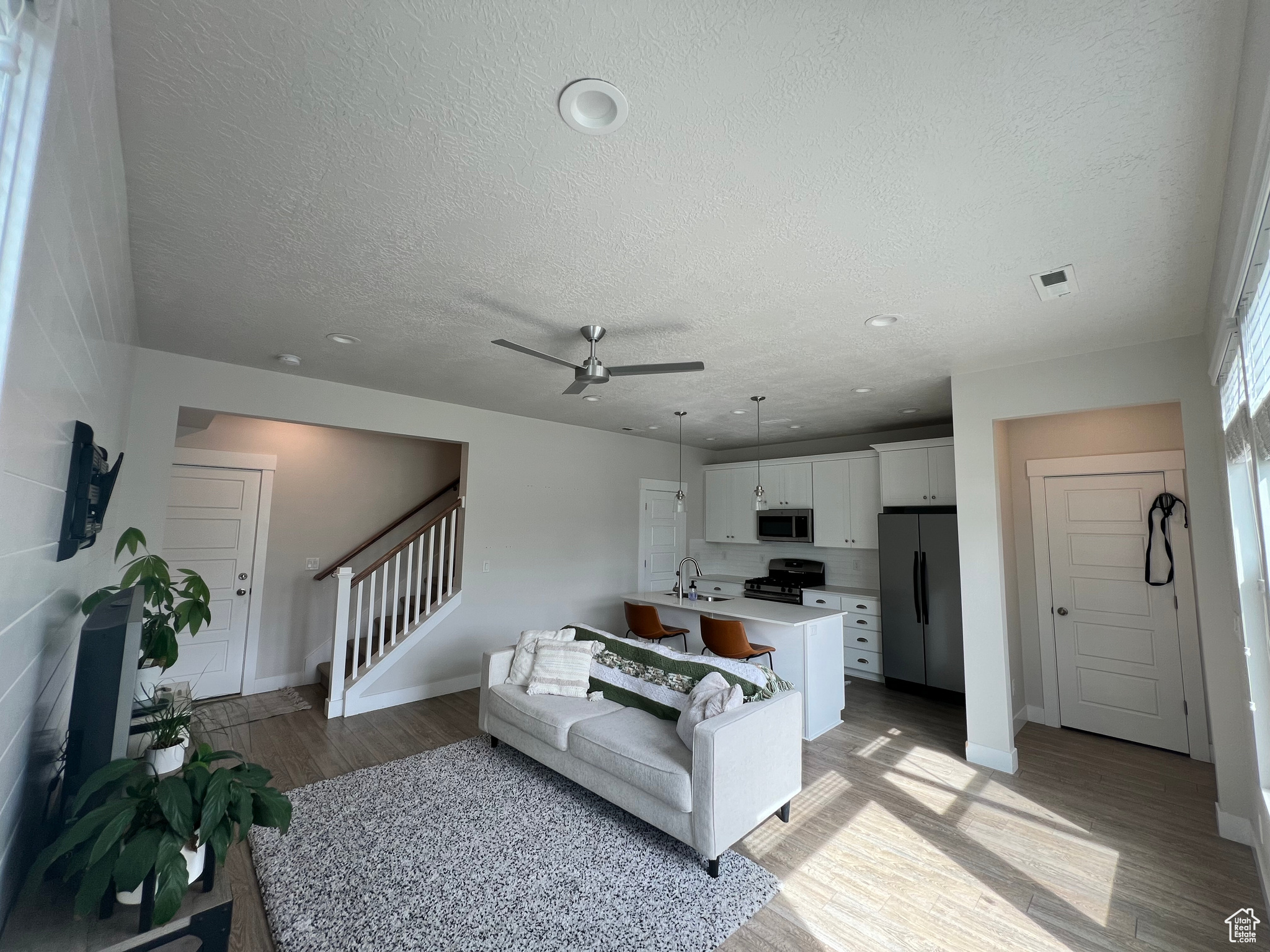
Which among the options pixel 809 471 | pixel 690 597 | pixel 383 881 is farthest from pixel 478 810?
pixel 809 471

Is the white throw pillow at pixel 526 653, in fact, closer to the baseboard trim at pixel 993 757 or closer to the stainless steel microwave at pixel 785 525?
the baseboard trim at pixel 993 757

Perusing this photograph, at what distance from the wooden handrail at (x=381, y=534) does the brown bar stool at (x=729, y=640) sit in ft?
8.60

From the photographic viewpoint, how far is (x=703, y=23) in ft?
3.89

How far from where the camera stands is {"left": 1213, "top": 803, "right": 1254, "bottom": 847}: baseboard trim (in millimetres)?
2621

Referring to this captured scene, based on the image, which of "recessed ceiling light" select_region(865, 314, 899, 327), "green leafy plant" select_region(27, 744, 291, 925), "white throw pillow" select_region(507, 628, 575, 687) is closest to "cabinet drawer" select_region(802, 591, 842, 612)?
"white throw pillow" select_region(507, 628, 575, 687)

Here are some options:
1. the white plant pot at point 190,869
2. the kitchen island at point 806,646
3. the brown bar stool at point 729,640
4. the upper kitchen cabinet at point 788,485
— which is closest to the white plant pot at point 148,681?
the white plant pot at point 190,869

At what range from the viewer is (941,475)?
16.3ft

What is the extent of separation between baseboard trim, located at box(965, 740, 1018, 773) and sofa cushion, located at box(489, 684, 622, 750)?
2.38m

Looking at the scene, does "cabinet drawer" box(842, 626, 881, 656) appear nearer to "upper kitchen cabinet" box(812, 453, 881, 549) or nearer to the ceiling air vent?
"upper kitchen cabinet" box(812, 453, 881, 549)

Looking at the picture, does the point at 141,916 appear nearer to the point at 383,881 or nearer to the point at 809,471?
the point at 383,881

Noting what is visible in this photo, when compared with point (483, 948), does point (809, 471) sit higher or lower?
higher

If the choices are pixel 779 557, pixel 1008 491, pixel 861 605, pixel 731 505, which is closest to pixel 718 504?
pixel 731 505

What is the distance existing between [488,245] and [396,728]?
3.58 meters

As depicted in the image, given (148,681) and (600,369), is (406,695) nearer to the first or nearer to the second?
(148,681)
